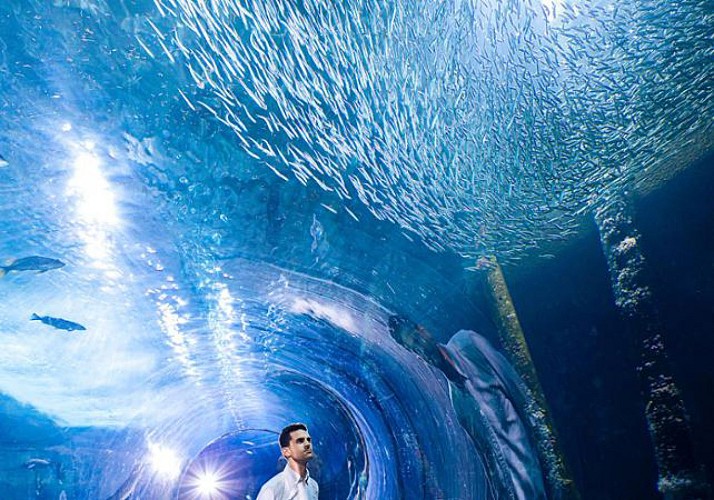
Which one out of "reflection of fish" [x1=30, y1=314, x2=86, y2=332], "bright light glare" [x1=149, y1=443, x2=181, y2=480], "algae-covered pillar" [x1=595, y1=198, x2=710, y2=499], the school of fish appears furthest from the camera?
"bright light glare" [x1=149, y1=443, x2=181, y2=480]

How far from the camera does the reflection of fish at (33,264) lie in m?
5.61

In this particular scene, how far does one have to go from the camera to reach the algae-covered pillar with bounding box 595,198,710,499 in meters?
3.79

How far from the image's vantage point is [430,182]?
4844 millimetres

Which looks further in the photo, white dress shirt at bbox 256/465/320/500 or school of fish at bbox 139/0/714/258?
school of fish at bbox 139/0/714/258

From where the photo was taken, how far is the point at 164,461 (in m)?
12.4

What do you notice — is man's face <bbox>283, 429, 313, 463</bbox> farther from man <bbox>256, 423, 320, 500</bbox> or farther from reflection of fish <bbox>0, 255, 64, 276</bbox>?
reflection of fish <bbox>0, 255, 64, 276</bbox>

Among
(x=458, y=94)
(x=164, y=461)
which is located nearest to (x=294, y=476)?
(x=458, y=94)

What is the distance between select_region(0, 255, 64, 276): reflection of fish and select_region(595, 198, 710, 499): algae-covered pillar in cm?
694

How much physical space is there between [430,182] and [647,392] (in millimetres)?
3020

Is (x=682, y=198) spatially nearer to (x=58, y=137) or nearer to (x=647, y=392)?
(x=647, y=392)

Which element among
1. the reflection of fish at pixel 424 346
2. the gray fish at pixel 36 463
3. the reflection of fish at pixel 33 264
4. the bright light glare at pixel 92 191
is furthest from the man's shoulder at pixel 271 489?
the gray fish at pixel 36 463

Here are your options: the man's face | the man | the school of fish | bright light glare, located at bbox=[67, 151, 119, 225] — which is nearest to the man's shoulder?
the man

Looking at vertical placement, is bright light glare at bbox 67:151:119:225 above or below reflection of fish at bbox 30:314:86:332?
above

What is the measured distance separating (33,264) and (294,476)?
490cm
